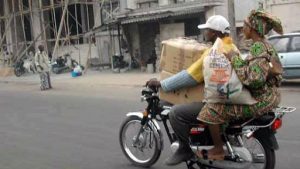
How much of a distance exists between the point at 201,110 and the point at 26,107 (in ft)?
29.8

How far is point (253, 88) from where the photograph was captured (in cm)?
499

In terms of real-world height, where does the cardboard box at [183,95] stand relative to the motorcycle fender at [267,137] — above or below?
above

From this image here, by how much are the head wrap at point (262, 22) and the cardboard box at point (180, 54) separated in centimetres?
70

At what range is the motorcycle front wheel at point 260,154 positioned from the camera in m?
5.18

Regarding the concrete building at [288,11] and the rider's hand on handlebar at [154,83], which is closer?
the rider's hand on handlebar at [154,83]

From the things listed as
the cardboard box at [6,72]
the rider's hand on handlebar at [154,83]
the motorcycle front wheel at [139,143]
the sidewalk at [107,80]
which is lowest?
the cardboard box at [6,72]

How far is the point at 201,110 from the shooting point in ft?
17.3

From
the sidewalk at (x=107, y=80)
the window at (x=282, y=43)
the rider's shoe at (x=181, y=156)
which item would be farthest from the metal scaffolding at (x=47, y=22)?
the rider's shoe at (x=181, y=156)

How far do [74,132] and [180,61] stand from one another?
405 cm

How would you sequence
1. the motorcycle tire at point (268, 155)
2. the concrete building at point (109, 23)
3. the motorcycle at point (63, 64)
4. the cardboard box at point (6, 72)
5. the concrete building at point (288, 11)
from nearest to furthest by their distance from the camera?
1. the motorcycle tire at point (268, 155)
2. the concrete building at point (109, 23)
3. the concrete building at point (288, 11)
4. the motorcycle at point (63, 64)
5. the cardboard box at point (6, 72)

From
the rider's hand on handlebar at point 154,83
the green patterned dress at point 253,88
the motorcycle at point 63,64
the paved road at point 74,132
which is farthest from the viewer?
the motorcycle at point 63,64

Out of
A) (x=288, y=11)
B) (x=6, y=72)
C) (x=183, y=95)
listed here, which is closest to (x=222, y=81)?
(x=183, y=95)

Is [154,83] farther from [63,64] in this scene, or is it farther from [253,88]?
[63,64]

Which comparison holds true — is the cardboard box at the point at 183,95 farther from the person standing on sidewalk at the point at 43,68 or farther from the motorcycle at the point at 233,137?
the person standing on sidewalk at the point at 43,68
